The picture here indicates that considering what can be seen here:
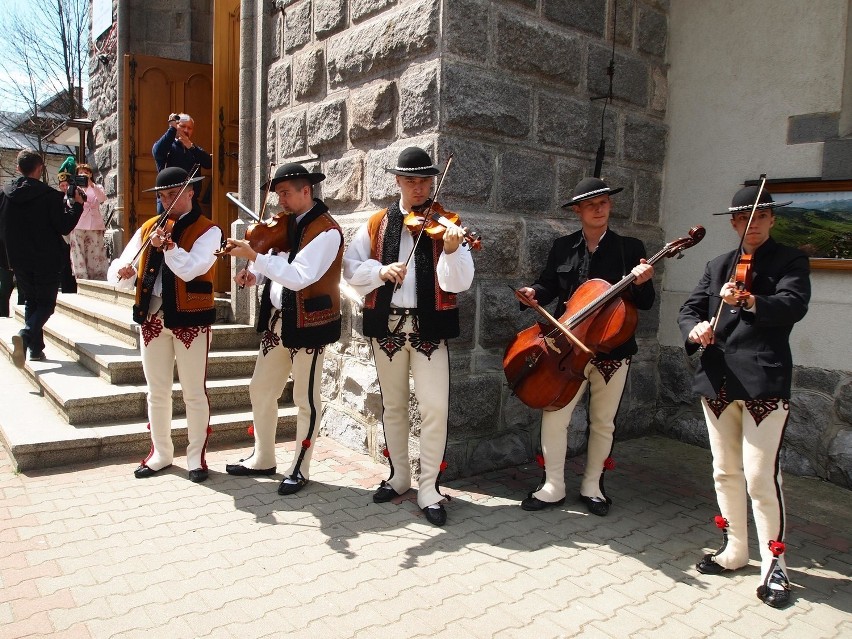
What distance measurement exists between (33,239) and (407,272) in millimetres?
4185

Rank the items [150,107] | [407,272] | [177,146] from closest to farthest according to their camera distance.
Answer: [407,272] → [177,146] → [150,107]

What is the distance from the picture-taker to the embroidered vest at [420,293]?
376 centimetres

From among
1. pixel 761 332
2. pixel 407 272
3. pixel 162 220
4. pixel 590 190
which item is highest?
pixel 590 190

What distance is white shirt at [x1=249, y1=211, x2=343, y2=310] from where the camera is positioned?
3.69m

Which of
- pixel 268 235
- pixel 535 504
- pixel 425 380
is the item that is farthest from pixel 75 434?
pixel 535 504

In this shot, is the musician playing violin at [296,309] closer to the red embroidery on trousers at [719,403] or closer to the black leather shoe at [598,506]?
the black leather shoe at [598,506]

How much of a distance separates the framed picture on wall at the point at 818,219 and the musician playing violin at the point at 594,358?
1.42 m

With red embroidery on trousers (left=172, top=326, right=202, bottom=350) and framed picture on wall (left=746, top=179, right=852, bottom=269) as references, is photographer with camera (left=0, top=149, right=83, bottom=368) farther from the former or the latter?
framed picture on wall (left=746, top=179, right=852, bottom=269)

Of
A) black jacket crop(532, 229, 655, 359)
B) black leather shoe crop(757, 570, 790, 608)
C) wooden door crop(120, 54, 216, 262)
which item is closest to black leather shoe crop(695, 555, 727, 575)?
black leather shoe crop(757, 570, 790, 608)

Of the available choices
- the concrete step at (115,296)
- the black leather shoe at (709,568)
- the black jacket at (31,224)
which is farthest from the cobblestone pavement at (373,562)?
the black jacket at (31,224)

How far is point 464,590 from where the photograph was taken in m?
3.01

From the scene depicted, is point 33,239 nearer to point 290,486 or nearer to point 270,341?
point 270,341

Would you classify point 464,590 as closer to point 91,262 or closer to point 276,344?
point 276,344

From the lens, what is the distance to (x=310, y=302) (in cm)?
391
